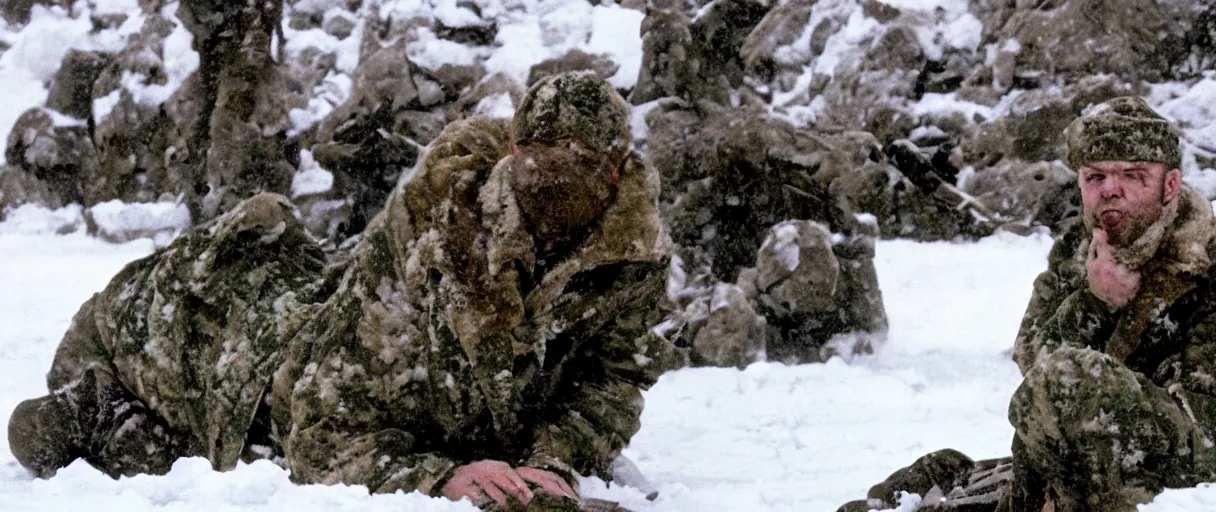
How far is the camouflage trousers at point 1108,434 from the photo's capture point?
7.86ft

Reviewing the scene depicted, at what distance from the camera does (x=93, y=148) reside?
50.1 ft

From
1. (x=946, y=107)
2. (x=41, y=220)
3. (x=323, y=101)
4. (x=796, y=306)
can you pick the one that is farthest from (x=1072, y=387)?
(x=41, y=220)

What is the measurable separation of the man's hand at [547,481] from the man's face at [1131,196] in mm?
1520

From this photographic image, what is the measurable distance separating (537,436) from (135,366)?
165 cm

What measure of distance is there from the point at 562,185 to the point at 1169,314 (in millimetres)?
1571

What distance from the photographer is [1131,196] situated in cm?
273

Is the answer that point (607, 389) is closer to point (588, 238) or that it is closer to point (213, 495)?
point (588, 238)

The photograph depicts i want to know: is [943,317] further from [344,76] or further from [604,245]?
[344,76]

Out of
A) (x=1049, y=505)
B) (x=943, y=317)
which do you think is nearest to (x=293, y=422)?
→ (x=1049, y=505)

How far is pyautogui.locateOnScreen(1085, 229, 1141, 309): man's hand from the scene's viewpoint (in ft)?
8.98

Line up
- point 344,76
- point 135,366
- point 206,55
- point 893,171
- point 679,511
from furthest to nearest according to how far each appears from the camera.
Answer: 1. point 344,76
2. point 206,55
3. point 893,171
4. point 135,366
5. point 679,511

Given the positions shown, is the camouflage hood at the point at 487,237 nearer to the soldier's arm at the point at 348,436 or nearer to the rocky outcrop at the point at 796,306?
the soldier's arm at the point at 348,436

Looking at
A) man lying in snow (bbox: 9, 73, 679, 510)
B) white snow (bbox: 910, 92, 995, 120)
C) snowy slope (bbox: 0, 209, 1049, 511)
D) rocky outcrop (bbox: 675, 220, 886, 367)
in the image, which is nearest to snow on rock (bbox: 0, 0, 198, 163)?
snowy slope (bbox: 0, 209, 1049, 511)

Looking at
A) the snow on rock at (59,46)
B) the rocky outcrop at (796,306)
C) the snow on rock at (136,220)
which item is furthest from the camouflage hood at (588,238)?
the snow on rock at (59,46)
